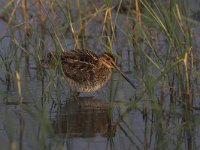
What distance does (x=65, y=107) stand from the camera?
735 centimetres

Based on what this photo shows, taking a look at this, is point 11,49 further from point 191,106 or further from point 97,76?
point 191,106

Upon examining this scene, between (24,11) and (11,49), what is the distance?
1.14 meters

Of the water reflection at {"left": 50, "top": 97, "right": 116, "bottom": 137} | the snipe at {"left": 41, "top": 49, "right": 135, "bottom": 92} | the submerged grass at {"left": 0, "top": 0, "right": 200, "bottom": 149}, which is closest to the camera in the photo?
the submerged grass at {"left": 0, "top": 0, "right": 200, "bottom": 149}

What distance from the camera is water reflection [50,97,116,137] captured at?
21.4 feet

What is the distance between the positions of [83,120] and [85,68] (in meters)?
1.34

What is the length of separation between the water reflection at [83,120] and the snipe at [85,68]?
0.22 m

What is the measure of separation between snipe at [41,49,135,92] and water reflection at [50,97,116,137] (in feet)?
0.73

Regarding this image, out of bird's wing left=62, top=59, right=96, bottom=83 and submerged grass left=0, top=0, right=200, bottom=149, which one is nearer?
submerged grass left=0, top=0, right=200, bottom=149

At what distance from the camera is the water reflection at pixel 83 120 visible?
6520 millimetres

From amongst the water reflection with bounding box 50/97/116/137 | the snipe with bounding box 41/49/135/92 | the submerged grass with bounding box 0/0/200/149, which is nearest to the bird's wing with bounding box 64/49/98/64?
the snipe with bounding box 41/49/135/92

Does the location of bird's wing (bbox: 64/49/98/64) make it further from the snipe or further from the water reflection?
the water reflection

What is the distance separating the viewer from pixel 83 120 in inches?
275

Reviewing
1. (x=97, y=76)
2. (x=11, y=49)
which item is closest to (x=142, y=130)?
(x=97, y=76)

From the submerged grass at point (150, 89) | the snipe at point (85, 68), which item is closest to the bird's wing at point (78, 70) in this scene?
the snipe at point (85, 68)
